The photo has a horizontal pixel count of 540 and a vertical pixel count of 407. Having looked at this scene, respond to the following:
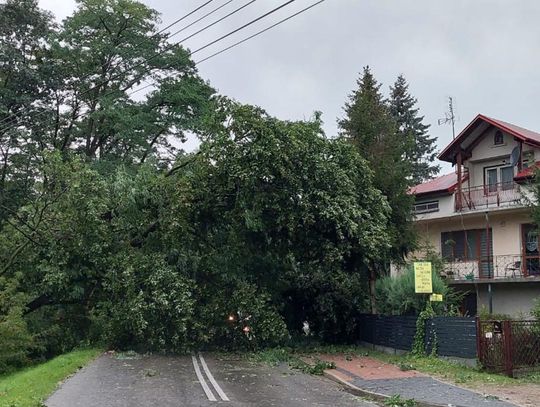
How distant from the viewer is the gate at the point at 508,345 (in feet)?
47.2

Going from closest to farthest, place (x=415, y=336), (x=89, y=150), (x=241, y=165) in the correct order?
(x=415, y=336), (x=241, y=165), (x=89, y=150)

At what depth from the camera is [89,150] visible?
3459 cm

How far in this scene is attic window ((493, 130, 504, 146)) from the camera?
2920cm

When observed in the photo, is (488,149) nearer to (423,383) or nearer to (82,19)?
(423,383)

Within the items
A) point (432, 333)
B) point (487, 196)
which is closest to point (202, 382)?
point (432, 333)

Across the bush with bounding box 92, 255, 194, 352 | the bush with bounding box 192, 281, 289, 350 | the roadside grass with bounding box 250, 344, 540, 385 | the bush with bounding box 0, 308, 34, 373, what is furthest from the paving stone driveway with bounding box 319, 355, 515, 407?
the bush with bounding box 0, 308, 34, 373

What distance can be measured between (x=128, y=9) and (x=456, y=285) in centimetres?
2195

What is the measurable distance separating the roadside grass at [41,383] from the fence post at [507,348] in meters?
10.1

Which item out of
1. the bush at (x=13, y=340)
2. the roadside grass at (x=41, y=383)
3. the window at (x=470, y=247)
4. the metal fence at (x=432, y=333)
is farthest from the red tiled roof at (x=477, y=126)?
the bush at (x=13, y=340)

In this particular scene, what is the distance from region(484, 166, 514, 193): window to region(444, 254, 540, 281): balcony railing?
10.7 feet

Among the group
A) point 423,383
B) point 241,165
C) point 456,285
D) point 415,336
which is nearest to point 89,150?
point 241,165

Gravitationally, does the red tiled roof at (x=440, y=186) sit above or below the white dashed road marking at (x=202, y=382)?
above

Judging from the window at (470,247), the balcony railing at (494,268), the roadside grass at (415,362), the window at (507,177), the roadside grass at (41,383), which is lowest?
the roadside grass at (41,383)

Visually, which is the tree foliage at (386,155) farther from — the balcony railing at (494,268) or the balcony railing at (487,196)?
the balcony railing at (487,196)
